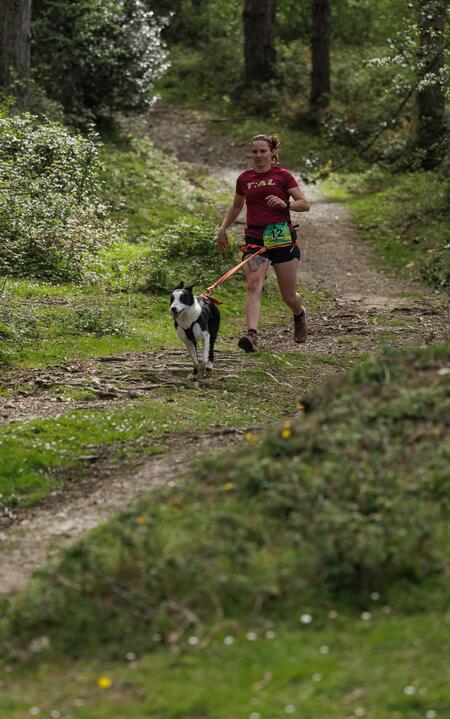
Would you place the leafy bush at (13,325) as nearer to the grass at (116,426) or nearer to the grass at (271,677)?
the grass at (116,426)

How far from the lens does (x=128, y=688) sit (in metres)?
4.90

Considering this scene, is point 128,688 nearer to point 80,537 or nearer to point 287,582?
point 287,582

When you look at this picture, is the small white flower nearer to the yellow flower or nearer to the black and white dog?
the yellow flower

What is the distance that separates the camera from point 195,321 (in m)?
10.5

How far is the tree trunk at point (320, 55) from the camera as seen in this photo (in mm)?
30016

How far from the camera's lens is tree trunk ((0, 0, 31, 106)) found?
19578 millimetres

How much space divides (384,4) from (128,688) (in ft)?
126

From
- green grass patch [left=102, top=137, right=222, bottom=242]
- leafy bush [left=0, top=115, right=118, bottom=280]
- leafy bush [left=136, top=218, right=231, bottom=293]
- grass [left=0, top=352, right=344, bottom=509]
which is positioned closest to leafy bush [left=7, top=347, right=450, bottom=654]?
grass [left=0, top=352, right=344, bottom=509]

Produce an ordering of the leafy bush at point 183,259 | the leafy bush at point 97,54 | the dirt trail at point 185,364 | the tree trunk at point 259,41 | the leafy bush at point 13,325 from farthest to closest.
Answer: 1. the tree trunk at point 259,41
2. the leafy bush at point 97,54
3. the leafy bush at point 183,259
4. the leafy bush at point 13,325
5. the dirt trail at point 185,364

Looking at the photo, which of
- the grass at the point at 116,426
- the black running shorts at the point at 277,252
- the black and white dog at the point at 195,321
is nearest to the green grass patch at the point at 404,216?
the black running shorts at the point at 277,252

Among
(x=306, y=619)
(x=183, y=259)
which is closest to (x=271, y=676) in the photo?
(x=306, y=619)

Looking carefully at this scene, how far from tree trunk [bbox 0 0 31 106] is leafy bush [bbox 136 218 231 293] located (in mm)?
4571

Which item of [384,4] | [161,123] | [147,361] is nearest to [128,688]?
[147,361]

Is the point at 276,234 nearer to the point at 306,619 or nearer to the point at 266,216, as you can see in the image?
the point at 266,216
